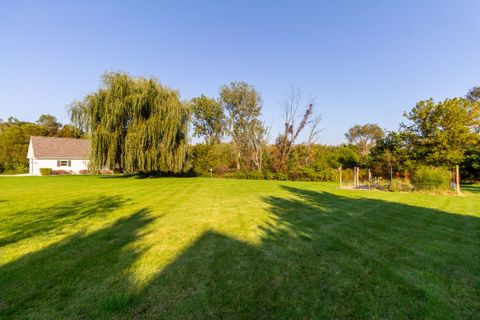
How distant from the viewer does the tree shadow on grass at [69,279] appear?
6.33ft

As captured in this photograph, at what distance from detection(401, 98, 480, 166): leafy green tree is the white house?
32.5m

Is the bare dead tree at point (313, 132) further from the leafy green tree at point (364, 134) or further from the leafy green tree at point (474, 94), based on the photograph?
the leafy green tree at point (364, 134)

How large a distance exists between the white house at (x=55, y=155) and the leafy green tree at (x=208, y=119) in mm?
14528

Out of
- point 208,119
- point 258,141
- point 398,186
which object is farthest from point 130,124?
point 208,119

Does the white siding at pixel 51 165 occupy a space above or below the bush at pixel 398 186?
above

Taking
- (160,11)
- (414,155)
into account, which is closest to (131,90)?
(160,11)

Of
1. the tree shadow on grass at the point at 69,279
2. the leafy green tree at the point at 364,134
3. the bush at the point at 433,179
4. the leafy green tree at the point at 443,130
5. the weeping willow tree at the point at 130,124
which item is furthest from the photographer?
the leafy green tree at the point at 364,134

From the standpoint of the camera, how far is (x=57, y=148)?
1116 inches

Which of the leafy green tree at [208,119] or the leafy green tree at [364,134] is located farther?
the leafy green tree at [364,134]

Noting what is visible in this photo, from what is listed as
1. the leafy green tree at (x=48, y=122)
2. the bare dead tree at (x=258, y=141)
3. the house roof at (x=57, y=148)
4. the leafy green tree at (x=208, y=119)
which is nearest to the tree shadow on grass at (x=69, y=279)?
the bare dead tree at (x=258, y=141)

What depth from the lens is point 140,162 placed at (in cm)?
1520

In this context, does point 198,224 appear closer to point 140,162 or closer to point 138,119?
point 140,162

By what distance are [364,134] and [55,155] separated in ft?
179

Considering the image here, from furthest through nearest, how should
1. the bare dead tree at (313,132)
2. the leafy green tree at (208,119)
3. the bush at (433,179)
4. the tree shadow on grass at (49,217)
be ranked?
the leafy green tree at (208,119) → the bare dead tree at (313,132) → the bush at (433,179) → the tree shadow on grass at (49,217)
